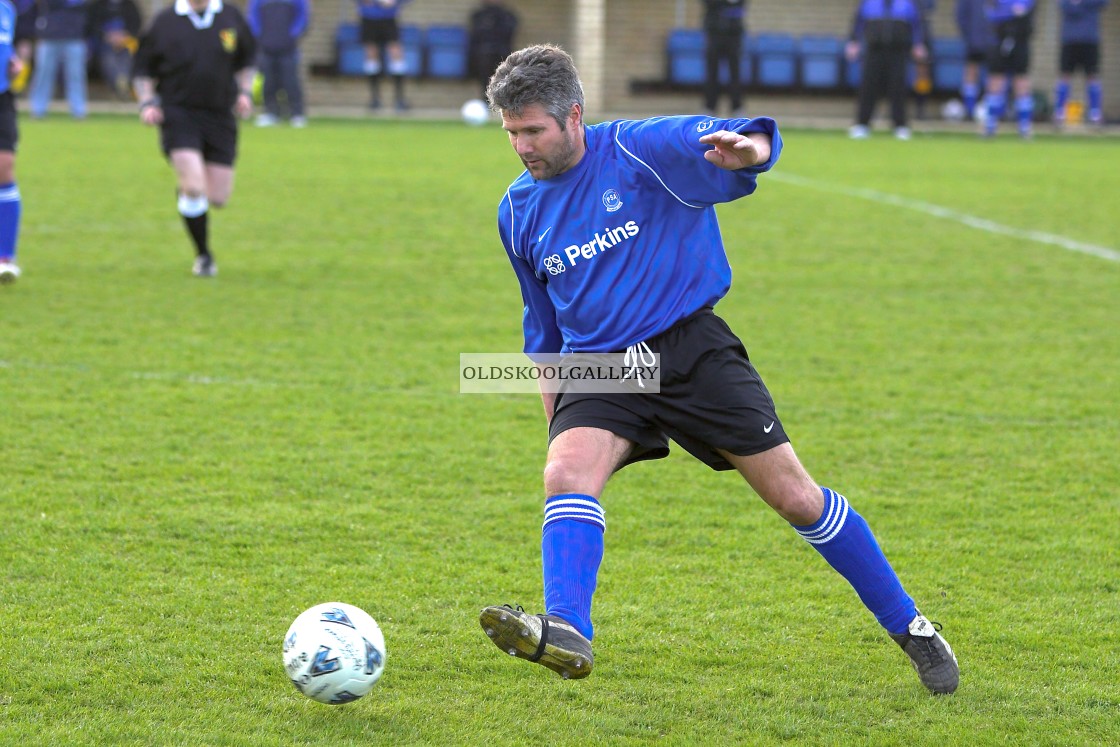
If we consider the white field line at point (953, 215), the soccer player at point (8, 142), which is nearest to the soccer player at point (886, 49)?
the white field line at point (953, 215)

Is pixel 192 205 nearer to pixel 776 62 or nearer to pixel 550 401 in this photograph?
pixel 550 401

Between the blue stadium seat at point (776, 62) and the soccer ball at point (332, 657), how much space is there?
80.0ft

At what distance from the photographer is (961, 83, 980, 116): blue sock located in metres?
24.3

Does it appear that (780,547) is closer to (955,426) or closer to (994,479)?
(994,479)

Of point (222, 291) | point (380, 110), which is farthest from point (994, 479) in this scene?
point (380, 110)

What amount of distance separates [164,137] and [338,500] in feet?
15.8

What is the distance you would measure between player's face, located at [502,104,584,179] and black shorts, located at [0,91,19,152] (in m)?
5.80

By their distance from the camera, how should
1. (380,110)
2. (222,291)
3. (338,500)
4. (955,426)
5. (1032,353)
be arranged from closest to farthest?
(338,500) < (955,426) < (1032,353) < (222,291) < (380,110)

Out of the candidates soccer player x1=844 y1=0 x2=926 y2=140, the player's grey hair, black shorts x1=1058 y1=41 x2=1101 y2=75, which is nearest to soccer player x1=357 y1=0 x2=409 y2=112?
soccer player x1=844 y1=0 x2=926 y2=140

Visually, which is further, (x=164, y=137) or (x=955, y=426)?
(x=164, y=137)

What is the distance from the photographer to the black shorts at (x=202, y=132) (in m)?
8.84

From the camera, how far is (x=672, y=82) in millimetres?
26578

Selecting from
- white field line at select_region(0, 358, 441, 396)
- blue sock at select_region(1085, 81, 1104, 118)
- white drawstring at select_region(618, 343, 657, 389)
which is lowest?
white field line at select_region(0, 358, 441, 396)

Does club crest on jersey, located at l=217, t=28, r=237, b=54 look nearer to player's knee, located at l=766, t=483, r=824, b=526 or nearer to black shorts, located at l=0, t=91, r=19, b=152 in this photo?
black shorts, located at l=0, t=91, r=19, b=152
